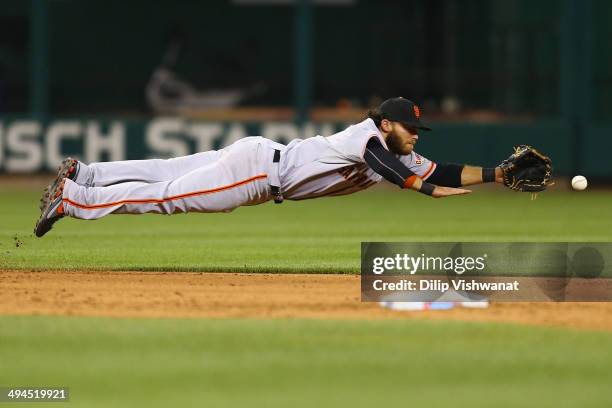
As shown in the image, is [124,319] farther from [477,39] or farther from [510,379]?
[477,39]

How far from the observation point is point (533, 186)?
9.13m

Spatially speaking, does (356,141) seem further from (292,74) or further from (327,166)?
(292,74)

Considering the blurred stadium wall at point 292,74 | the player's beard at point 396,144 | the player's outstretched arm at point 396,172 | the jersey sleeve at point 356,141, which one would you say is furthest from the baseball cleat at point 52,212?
the blurred stadium wall at point 292,74

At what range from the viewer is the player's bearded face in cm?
899

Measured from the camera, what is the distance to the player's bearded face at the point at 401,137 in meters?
8.99

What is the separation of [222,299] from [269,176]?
1320 mm

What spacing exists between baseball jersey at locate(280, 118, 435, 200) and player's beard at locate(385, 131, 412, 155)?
16 cm

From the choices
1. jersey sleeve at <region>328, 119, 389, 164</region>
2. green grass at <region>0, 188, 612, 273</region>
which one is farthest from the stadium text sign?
jersey sleeve at <region>328, 119, 389, 164</region>

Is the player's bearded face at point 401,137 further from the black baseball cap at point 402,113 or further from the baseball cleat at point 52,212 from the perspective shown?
the baseball cleat at point 52,212

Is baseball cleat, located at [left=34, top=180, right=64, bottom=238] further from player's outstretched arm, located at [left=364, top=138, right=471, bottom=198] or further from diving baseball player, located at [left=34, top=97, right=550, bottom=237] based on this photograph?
player's outstretched arm, located at [left=364, top=138, right=471, bottom=198]

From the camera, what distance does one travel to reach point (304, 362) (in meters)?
6.12

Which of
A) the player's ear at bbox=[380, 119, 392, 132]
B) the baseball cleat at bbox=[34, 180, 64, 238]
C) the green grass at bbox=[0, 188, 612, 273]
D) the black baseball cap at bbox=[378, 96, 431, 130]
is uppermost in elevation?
the black baseball cap at bbox=[378, 96, 431, 130]

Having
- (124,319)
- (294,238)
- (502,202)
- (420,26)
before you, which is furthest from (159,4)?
(124,319)

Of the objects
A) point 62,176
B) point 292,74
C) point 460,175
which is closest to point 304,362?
point 460,175
